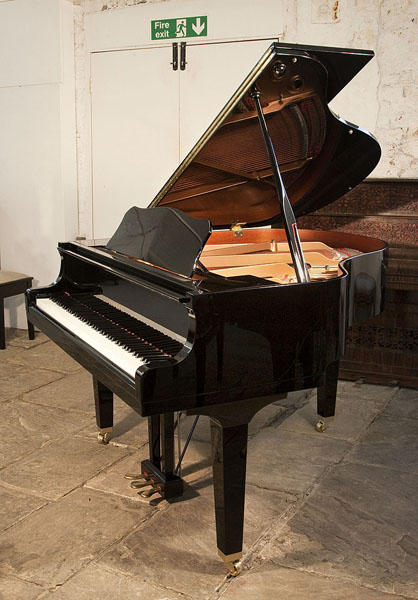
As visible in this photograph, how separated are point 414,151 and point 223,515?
3.01 m

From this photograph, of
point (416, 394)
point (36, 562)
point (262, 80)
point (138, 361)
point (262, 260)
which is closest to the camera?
point (138, 361)

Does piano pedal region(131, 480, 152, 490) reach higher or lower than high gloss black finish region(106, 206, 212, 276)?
lower

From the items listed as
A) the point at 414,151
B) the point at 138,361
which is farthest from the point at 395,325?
the point at 138,361

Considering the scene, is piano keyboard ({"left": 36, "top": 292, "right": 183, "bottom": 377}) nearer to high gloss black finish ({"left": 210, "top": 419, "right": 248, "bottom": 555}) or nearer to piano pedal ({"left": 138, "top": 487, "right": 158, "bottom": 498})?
high gloss black finish ({"left": 210, "top": 419, "right": 248, "bottom": 555})

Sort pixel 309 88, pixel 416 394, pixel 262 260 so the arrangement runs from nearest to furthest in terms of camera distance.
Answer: pixel 309 88 → pixel 262 260 → pixel 416 394

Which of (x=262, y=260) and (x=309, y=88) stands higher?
(x=309, y=88)

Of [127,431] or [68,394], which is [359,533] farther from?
[68,394]

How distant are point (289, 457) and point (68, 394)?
157cm

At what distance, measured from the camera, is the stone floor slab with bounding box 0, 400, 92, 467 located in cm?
335

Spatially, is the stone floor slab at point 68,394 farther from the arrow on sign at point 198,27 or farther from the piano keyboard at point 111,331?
the arrow on sign at point 198,27

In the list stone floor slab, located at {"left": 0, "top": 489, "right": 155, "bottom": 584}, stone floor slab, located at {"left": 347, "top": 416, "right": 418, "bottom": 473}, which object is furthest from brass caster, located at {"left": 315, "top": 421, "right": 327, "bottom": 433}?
stone floor slab, located at {"left": 0, "top": 489, "right": 155, "bottom": 584}

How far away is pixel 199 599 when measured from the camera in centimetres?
213

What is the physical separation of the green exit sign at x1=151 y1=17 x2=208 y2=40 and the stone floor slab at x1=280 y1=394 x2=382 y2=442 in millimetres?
2758

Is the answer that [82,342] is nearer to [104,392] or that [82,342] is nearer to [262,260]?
[104,392]
